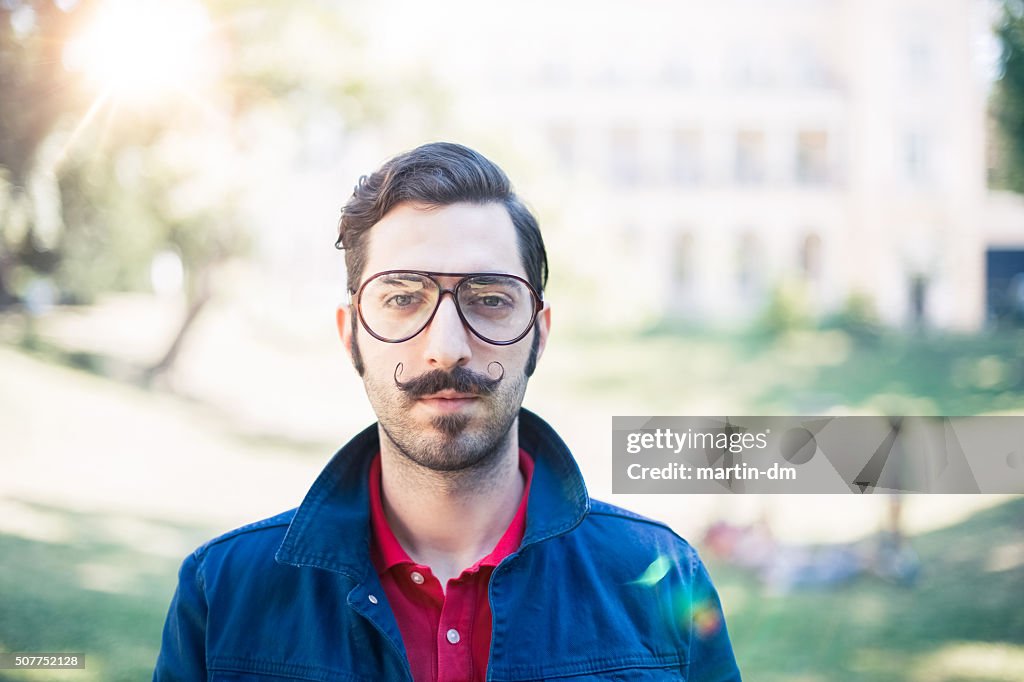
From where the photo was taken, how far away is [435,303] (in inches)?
54.1

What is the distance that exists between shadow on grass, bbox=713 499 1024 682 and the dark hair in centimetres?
287

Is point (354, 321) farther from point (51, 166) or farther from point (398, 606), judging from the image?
point (51, 166)

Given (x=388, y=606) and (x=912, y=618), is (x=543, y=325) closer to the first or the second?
(x=388, y=606)

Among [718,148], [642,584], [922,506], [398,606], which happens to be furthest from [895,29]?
[398,606]

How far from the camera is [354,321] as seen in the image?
146 centimetres

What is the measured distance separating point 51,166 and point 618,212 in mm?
3262

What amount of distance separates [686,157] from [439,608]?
14.2ft

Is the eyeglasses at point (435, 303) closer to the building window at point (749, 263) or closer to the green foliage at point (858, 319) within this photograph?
the green foliage at point (858, 319)

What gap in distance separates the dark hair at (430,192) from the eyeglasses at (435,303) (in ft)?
0.24

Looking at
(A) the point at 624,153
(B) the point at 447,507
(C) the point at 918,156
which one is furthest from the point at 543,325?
(C) the point at 918,156

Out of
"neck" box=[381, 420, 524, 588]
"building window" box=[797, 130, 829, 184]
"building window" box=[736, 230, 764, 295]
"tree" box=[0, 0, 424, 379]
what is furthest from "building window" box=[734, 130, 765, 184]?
"neck" box=[381, 420, 524, 588]

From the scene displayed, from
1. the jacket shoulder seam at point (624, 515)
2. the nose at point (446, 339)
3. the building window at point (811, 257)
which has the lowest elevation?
the jacket shoulder seam at point (624, 515)

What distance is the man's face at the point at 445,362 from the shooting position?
1343 mm

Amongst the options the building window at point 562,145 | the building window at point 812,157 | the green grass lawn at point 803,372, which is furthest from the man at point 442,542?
the building window at point 812,157
